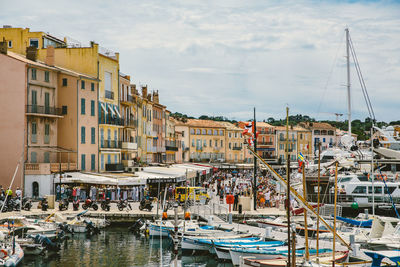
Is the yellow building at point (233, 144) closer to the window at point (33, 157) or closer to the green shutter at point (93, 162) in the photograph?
the green shutter at point (93, 162)

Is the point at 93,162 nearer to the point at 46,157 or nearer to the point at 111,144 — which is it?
the point at 111,144

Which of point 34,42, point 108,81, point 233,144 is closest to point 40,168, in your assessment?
point 108,81

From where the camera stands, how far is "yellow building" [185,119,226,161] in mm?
125688

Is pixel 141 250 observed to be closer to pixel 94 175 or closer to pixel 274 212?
pixel 274 212

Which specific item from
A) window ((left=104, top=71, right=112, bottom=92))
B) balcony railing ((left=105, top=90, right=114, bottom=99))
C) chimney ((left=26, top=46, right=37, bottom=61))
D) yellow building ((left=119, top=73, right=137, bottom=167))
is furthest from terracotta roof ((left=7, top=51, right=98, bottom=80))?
yellow building ((left=119, top=73, right=137, bottom=167))

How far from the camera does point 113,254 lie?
3131 centimetres

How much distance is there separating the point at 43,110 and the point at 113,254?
24360 mm

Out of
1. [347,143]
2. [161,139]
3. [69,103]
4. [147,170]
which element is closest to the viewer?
[347,143]

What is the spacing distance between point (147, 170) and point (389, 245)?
36.8 m

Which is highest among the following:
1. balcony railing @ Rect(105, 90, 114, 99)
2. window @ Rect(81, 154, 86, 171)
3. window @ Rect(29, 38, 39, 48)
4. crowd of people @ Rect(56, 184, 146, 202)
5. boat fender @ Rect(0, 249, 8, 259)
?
window @ Rect(29, 38, 39, 48)

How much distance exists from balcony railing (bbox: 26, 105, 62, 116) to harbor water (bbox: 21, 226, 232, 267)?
701 inches

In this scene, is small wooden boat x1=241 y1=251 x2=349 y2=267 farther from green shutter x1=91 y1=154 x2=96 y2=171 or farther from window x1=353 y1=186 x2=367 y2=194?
green shutter x1=91 y1=154 x2=96 y2=171

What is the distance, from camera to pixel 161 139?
87.7 metres

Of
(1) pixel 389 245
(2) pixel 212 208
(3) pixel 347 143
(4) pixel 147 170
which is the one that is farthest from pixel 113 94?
(1) pixel 389 245
